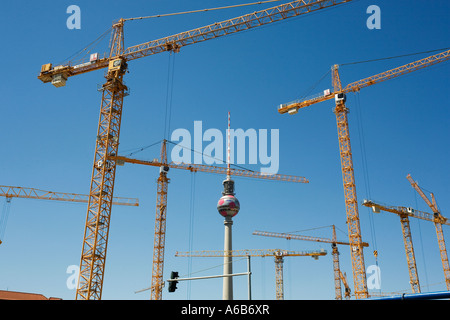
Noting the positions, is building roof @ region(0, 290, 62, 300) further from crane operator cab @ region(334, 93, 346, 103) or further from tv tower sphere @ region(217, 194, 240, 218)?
crane operator cab @ region(334, 93, 346, 103)

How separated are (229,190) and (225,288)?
22.4m

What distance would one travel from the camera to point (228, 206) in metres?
96.2

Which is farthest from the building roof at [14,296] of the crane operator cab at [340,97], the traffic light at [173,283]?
the crane operator cab at [340,97]

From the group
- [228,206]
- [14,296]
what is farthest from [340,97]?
[14,296]

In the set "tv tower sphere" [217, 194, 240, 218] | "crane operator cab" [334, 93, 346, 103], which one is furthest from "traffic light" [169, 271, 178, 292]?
"tv tower sphere" [217, 194, 240, 218]

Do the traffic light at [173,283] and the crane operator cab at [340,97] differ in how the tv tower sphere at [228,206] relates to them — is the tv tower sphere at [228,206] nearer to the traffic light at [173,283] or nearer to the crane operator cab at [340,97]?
the crane operator cab at [340,97]

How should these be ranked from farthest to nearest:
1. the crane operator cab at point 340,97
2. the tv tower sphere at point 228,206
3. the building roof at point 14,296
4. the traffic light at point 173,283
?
the tv tower sphere at point 228,206
the crane operator cab at point 340,97
the building roof at point 14,296
the traffic light at point 173,283

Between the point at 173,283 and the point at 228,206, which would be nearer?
the point at 173,283

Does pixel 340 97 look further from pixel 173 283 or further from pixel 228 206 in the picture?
pixel 173 283

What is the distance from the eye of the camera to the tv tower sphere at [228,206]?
96.3m
